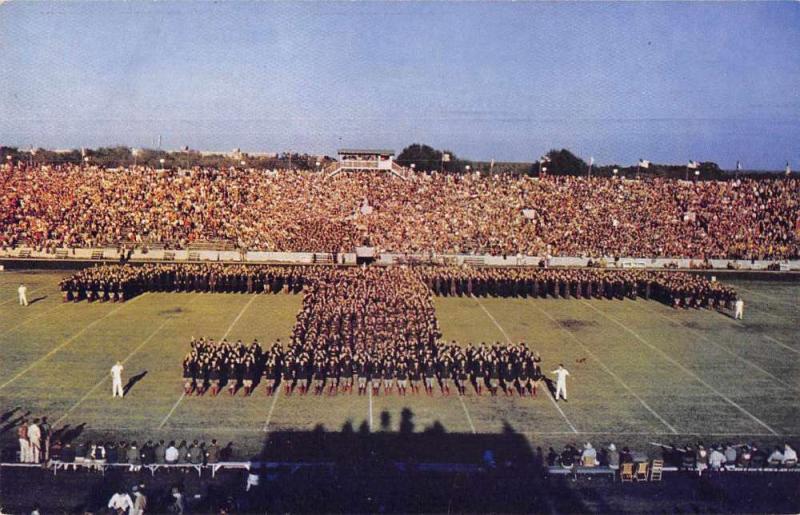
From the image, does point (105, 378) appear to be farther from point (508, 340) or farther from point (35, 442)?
point (508, 340)


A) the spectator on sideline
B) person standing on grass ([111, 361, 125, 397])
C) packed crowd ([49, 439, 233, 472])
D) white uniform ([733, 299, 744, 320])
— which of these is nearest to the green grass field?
person standing on grass ([111, 361, 125, 397])

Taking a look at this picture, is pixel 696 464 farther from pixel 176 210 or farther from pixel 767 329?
pixel 176 210

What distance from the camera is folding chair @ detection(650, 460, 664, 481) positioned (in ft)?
36.9

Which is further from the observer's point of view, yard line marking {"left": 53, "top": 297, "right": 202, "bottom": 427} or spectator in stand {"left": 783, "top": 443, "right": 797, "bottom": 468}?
yard line marking {"left": 53, "top": 297, "right": 202, "bottom": 427}

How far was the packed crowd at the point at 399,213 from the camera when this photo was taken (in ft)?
115

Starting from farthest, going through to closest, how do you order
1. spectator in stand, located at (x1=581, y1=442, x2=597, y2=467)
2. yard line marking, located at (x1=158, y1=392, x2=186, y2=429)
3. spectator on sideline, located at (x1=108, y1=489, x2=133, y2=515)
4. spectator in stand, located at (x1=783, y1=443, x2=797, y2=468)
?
yard line marking, located at (x1=158, y1=392, x2=186, y2=429)
spectator in stand, located at (x1=783, y1=443, x2=797, y2=468)
spectator in stand, located at (x1=581, y1=442, x2=597, y2=467)
spectator on sideline, located at (x1=108, y1=489, x2=133, y2=515)

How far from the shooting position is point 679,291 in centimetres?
2477

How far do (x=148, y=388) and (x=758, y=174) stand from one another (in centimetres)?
8975

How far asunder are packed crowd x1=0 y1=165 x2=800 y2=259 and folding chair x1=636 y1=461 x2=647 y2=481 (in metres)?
23.2

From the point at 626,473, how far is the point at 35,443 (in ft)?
35.1

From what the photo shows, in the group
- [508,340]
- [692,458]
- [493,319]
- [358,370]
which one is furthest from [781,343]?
[358,370]

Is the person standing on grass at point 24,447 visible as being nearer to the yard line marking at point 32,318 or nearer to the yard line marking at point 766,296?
the yard line marking at point 32,318

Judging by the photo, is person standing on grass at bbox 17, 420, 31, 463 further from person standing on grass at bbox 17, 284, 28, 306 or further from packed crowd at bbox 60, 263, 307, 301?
packed crowd at bbox 60, 263, 307, 301

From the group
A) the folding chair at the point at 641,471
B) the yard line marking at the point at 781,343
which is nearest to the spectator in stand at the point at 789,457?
the folding chair at the point at 641,471
